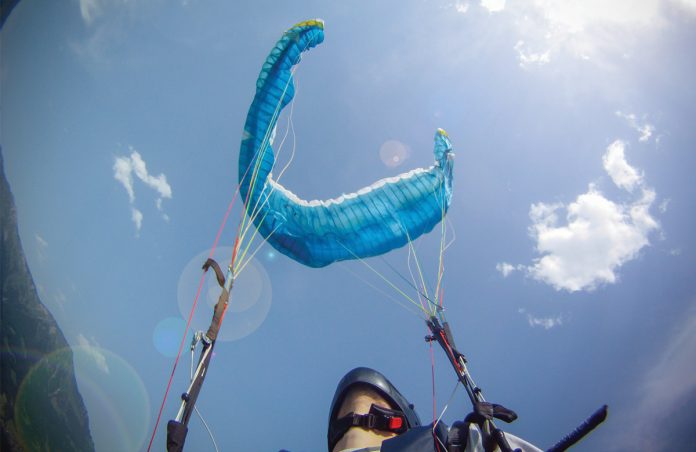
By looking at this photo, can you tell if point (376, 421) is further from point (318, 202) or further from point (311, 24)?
point (311, 24)

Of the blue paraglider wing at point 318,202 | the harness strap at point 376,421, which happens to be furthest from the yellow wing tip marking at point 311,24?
the harness strap at point 376,421

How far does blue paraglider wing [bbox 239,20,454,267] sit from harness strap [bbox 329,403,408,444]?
3.83 metres

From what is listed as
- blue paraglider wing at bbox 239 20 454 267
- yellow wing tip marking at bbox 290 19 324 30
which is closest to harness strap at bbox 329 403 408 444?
blue paraglider wing at bbox 239 20 454 267

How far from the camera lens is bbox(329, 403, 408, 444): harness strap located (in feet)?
9.20

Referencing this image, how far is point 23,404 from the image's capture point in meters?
41.8

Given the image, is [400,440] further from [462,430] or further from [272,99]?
[272,99]

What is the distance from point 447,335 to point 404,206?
2868mm

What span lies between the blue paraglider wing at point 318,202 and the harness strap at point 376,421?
3834mm

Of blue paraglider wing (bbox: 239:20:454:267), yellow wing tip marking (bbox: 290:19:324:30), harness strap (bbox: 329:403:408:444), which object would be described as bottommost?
harness strap (bbox: 329:403:408:444)

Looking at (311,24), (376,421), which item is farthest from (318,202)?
(376,421)

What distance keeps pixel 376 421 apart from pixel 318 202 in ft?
15.1

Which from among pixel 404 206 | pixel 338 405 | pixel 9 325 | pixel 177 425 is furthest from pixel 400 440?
pixel 9 325

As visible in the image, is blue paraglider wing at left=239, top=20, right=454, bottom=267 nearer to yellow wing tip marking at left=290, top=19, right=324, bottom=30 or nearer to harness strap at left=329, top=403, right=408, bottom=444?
yellow wing tip marking at left=290, top=19, right=324, bottom=30

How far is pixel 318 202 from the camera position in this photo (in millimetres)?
6625
